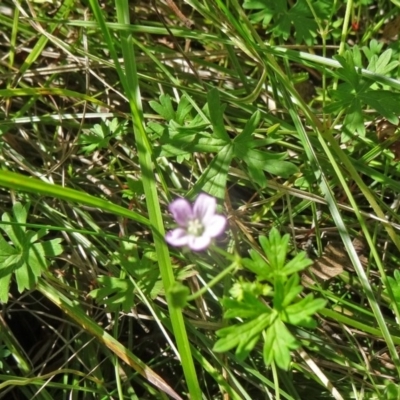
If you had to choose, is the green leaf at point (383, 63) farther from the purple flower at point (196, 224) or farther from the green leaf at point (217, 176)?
the purple flower at point (196, 224)

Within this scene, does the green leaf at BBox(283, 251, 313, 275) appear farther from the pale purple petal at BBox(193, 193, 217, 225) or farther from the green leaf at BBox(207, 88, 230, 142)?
the green leaf at BBox(207, 88, 230, 142)

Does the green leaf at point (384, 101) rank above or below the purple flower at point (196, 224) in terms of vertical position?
above

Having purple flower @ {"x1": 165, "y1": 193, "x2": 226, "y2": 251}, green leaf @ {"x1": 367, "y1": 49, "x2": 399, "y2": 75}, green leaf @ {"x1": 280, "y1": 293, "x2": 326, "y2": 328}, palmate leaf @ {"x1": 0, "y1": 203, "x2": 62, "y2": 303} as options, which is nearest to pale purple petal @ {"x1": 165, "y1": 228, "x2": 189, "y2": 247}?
purple flower @ {"x1": 165, "y1": 193, "x2": 226, "y2": 251}

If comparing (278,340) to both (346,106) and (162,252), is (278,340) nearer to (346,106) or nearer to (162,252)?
(162,252)

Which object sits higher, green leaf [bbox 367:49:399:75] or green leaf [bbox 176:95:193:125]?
green leaf [bbox 367:49:399:75]

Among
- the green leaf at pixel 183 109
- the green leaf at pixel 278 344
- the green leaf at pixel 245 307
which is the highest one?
the green leaf at pixel 183 109

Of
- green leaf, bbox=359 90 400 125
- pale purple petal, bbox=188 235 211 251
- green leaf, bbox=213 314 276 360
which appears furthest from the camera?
green leaf, bbox=359 90 400 125

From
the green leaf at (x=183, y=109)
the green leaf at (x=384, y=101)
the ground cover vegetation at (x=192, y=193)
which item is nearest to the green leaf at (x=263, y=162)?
the ground cover vegetation at (x=192, y=193)
